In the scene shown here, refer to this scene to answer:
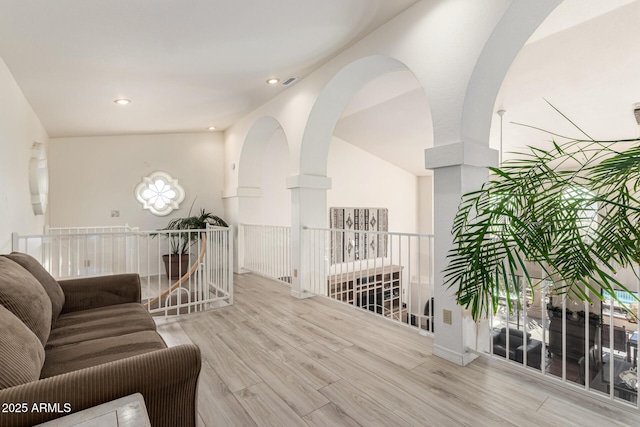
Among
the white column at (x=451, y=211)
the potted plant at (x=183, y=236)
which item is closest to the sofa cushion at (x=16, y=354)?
the white column at (x=451, y=211)

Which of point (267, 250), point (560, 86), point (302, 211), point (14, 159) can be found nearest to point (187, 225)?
point (267, 250)

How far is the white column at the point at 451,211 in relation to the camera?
2.23m

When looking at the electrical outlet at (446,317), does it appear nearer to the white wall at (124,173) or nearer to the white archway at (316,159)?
the white archway at (316,159)

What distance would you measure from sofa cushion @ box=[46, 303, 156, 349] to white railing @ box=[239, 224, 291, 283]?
275cm

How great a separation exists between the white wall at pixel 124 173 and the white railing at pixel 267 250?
1235 mm

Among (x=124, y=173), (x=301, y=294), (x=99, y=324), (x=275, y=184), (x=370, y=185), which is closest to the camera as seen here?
(x=99, y=324)

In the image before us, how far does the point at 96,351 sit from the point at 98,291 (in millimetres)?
932

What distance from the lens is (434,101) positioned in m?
2.38

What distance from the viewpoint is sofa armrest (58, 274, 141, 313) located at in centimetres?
224

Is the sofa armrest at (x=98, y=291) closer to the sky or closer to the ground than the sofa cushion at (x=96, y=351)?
closer to the sky

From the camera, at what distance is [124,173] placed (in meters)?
5.73

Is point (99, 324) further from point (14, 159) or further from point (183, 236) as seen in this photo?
point (183, 236)

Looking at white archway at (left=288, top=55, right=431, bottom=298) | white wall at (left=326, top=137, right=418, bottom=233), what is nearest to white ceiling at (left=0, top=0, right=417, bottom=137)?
white archway at (left=288, top=55, right=431, bottom=298)

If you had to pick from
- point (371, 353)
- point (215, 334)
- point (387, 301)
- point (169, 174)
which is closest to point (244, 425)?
point (371, 353)
